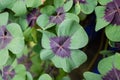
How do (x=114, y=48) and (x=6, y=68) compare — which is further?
(x=6, y=68)

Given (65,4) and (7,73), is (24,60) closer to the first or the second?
(7,73)

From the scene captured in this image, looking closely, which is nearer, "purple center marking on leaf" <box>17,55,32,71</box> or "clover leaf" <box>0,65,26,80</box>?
"clover leaf" <box>0,65,26,80</box>

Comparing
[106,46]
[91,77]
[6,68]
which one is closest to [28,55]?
[6,68]

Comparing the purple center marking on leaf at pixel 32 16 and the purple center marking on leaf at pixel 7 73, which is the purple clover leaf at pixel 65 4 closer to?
the purple center marking on leaf at pixel 32 16

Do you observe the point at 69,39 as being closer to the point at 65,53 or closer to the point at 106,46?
the point at 65,53

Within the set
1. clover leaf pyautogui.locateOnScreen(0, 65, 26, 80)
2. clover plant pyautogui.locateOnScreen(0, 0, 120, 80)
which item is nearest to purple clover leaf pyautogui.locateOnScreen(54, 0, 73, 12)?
clover plant pyautogui.locateOnScreen(0, 0, 120, 80)

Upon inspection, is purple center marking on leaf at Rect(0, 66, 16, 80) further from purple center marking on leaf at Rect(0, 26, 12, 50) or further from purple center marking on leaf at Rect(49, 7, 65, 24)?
purple center marking on leaf at Rect(49, 7, 65, 24)

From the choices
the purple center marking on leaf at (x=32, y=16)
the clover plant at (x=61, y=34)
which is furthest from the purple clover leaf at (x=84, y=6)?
the purple center marking on leaf at (x=32, y=16)
